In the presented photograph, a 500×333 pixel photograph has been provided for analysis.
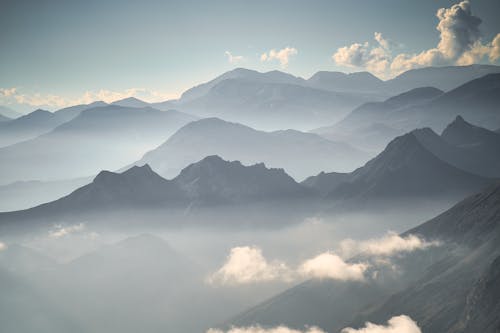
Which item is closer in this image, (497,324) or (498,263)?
(497,324)

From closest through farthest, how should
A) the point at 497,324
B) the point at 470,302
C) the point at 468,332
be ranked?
the point at 497,324, the point at 468,332, the point at 470,302

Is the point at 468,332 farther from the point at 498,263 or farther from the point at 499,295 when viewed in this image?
the point at 498,263

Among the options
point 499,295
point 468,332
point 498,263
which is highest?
point 498,263

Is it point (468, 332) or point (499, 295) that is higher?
point (499, 295)

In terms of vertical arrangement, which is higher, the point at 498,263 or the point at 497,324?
the point at 498,263

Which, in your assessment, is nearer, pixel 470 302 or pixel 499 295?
pixel 499 295

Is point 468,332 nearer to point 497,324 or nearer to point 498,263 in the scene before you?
point 497,324

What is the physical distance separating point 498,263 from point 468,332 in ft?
118

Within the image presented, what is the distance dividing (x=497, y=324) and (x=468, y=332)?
646 inches

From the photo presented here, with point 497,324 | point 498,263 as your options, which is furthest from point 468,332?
point 498,263

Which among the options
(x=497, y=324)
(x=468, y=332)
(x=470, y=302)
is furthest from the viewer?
(x=470, y=302)

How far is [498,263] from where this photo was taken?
18400 cm

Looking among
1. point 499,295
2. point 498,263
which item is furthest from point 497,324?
point 498,263

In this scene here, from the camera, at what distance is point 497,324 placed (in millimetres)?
169000
